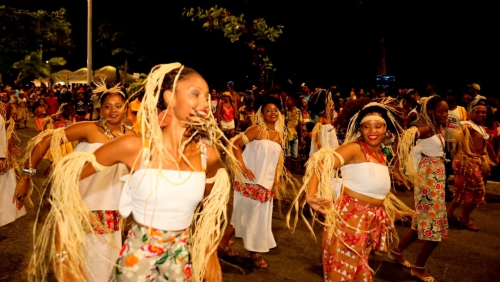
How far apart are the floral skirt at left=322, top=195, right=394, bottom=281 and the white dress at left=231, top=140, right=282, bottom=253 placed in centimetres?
202

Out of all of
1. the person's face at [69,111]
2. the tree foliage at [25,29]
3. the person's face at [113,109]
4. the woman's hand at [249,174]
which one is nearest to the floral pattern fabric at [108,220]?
the person's face at [113,109]

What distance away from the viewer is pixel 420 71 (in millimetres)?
20578

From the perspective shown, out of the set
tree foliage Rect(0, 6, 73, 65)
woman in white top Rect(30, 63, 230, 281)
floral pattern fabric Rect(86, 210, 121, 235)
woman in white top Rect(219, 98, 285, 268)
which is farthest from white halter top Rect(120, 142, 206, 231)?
tree foliage Rect(0, 6, 73, 65)

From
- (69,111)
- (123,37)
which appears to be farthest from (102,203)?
(123,37)

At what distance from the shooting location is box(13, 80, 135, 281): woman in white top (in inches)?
158

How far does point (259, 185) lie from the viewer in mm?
6055

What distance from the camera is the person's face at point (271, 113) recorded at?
6.04 metres

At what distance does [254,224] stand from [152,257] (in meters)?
3.41

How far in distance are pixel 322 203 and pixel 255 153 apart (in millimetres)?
2617

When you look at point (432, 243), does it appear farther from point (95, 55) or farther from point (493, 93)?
point (95, 55)

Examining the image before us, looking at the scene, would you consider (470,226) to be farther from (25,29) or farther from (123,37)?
(123,37)

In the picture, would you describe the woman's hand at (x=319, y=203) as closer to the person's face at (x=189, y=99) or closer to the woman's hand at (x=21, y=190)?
the person's face at (x=189, y=99)

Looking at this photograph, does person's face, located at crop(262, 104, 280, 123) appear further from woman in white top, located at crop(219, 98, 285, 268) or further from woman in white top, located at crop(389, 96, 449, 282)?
woman in white top, located at crop(389, 96, 449, 282)

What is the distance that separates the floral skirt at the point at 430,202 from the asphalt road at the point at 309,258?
1.78ft
